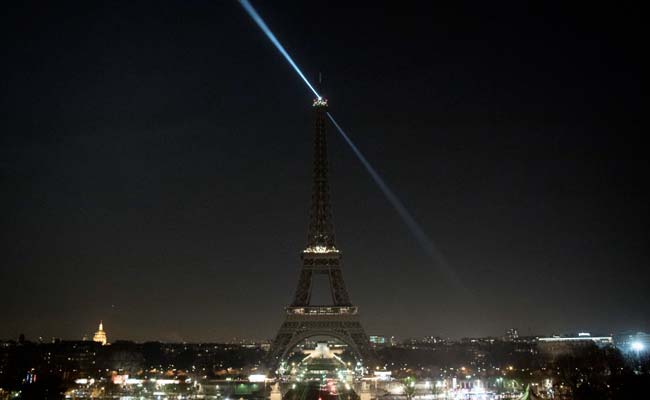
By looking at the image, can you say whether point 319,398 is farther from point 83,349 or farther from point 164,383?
point 83,349

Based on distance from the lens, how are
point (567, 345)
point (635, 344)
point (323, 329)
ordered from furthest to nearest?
point (567, 345)
point (635, 344)
point (323, 329)

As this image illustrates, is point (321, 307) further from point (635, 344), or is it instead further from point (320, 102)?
point (635, 344)

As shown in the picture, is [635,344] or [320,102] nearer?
[320,102]

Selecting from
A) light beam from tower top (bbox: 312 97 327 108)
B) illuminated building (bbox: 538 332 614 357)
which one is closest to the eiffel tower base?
light beam from tower top (bbox: 312 97 327 108)

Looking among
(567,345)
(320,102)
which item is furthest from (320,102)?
(567,345)

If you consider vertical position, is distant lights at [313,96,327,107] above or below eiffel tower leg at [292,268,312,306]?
above

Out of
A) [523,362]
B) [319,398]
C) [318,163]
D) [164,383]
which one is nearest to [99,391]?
[164,383]

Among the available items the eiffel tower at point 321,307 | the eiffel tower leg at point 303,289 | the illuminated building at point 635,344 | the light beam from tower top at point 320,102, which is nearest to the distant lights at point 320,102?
the light beam from tower top at point 320,102

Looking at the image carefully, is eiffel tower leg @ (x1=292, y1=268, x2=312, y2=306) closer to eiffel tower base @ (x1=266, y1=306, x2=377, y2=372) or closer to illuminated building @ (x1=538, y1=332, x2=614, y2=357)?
eiffel tower base @ (x1=266, y1=306, x2=377, y2=372)

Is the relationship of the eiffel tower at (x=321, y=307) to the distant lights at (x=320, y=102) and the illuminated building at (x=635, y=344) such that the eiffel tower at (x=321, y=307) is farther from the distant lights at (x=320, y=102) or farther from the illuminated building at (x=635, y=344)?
the illuminated building at (x=635, y=344)
